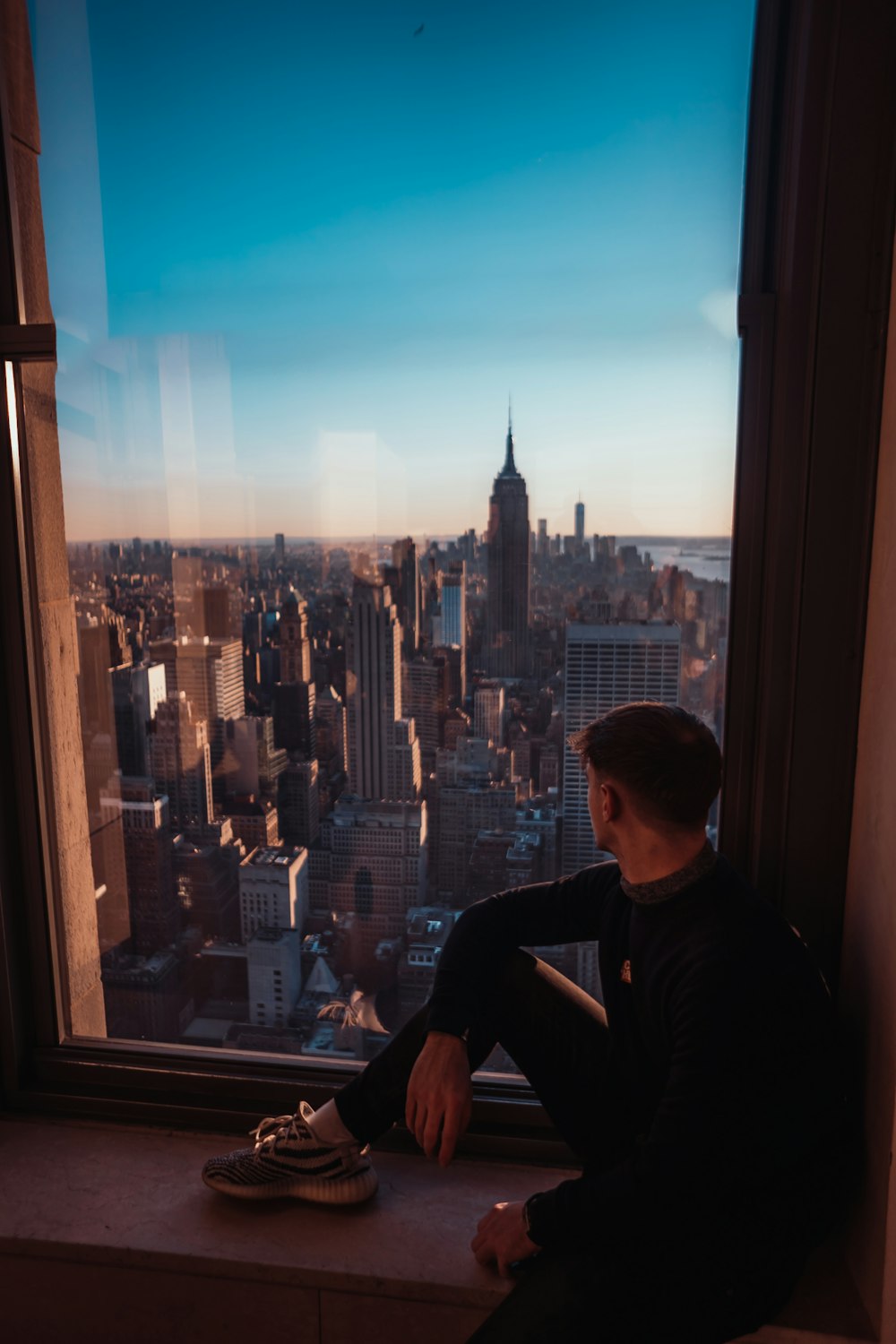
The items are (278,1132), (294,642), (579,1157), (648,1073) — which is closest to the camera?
(648,1073)

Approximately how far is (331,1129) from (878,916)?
95cm

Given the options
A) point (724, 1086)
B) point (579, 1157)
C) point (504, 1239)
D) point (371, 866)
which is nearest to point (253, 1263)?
point (504, 1239)

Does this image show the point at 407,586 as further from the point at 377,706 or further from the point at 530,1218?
the point at 530,1218

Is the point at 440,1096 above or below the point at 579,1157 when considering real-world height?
above

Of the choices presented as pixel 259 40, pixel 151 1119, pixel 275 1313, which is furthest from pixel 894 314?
pixel 151 1119

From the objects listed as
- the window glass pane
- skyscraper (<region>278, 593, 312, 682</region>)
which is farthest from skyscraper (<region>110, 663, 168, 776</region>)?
skyscraper (<region>278, 593, 312, 682</region>)

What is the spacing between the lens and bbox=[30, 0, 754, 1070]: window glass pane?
4.58ft

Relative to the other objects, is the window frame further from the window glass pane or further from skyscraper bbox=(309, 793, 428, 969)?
skyscraper bbox=(309, 793, 428, 969)

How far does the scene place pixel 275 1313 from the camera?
1.32 metres

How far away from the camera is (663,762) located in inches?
44.2

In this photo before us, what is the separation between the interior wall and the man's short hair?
0.28m

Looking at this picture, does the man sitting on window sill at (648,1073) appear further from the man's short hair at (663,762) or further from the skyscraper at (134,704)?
the skyscraper at (134,704)

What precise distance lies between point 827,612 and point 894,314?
0.44 m

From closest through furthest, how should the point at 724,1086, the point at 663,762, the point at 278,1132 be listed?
the point at 724,1086, the point at 663,762, the point at 278,1132
